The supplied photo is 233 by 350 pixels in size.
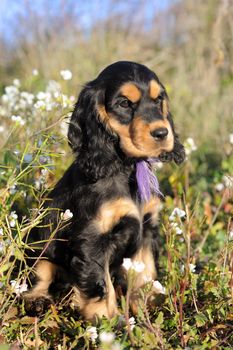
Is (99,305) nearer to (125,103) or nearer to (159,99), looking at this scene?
(125,103)

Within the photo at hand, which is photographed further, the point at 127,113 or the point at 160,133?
the point at 127,113

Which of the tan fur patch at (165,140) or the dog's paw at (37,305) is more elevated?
the tan fur patch at (165,140)

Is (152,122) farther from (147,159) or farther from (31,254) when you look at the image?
(31,254)

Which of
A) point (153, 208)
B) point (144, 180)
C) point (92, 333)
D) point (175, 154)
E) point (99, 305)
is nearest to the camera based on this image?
point (92, 333)

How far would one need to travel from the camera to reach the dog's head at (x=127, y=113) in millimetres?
3113

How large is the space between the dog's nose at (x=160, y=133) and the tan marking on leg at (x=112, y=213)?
17.8 inches

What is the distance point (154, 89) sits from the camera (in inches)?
131

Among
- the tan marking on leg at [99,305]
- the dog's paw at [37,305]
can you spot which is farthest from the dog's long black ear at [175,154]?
the dog's paw at [37,305]

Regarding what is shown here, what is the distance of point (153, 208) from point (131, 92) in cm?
77

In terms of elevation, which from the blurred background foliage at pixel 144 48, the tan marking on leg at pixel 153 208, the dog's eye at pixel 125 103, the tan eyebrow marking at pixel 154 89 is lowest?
the blurred background foliage at pixel 144 48

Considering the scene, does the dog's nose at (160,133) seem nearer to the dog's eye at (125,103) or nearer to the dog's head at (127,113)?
the dog's head at (127,113)

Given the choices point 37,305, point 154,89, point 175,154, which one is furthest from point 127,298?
point 175,154

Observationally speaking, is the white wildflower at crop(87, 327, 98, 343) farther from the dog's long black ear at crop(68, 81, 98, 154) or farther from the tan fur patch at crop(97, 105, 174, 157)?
the dog's long black ear at crop(68, 81, 98, 154)

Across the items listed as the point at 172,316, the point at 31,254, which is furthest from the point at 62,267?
the point at 172,316
